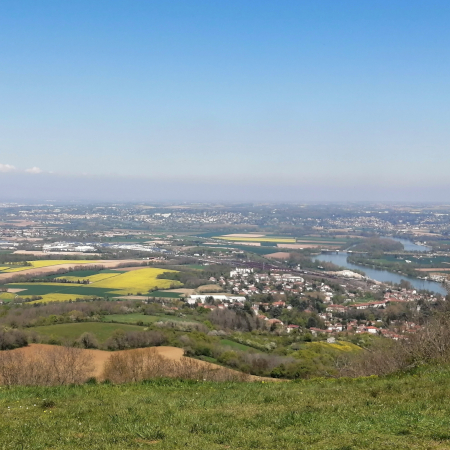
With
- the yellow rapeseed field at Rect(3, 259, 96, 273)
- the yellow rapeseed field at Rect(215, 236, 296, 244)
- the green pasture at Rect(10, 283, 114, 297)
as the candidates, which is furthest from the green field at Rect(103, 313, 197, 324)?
the yellow rapeseed field at Rect(215, 236, 296, 244)

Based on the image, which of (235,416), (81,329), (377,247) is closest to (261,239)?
(377,247)

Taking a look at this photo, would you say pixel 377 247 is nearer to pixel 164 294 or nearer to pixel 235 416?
pixel 164 294

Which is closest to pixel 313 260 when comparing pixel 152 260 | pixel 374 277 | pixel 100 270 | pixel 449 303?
pixel 374 277

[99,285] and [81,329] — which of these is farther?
[99,285]

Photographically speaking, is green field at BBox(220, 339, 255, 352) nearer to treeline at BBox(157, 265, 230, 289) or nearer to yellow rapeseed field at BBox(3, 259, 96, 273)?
treeline at BBox(157, 265, 230, 289)

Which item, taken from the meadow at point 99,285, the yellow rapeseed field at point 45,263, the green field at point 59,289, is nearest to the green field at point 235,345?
the meadow at point 99,285

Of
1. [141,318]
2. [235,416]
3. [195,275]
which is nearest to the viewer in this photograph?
[235,416]
